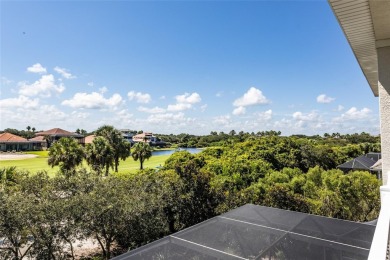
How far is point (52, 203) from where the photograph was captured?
11227 millimetres

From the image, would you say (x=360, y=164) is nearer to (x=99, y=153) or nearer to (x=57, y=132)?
(x=99, y=153)

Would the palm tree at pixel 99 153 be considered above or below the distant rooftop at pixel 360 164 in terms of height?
above

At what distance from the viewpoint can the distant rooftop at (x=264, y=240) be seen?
3.23 m

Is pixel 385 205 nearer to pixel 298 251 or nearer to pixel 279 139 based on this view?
pixel 298 251

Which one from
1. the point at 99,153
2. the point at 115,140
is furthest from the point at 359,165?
the point at 115,140

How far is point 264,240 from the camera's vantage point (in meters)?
3.75

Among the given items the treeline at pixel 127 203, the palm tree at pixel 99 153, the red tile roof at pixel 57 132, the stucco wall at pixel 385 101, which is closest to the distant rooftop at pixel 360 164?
the treeline at pixel 127 203

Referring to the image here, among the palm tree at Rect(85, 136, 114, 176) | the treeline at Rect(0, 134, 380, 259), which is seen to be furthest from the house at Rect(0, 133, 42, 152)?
the treeline at Rect(0, 134, 380, 259)

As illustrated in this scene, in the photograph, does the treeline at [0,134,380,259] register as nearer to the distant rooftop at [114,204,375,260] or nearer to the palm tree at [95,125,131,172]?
the distant rooftop at [114,204,375,260]

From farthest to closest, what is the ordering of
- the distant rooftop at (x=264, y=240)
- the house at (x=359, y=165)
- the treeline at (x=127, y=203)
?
the house at (x=359, y=165)
the treeline at (x=127, y=203)
the distant rooftop at (x=264, y=240)

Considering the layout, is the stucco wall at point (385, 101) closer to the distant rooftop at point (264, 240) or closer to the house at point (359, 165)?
the distant rooftop at point (264, 240)

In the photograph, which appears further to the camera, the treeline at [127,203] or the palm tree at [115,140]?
the palm tree at [115,140]

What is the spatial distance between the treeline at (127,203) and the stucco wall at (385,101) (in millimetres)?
11265

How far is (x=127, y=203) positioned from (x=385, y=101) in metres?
12.0
